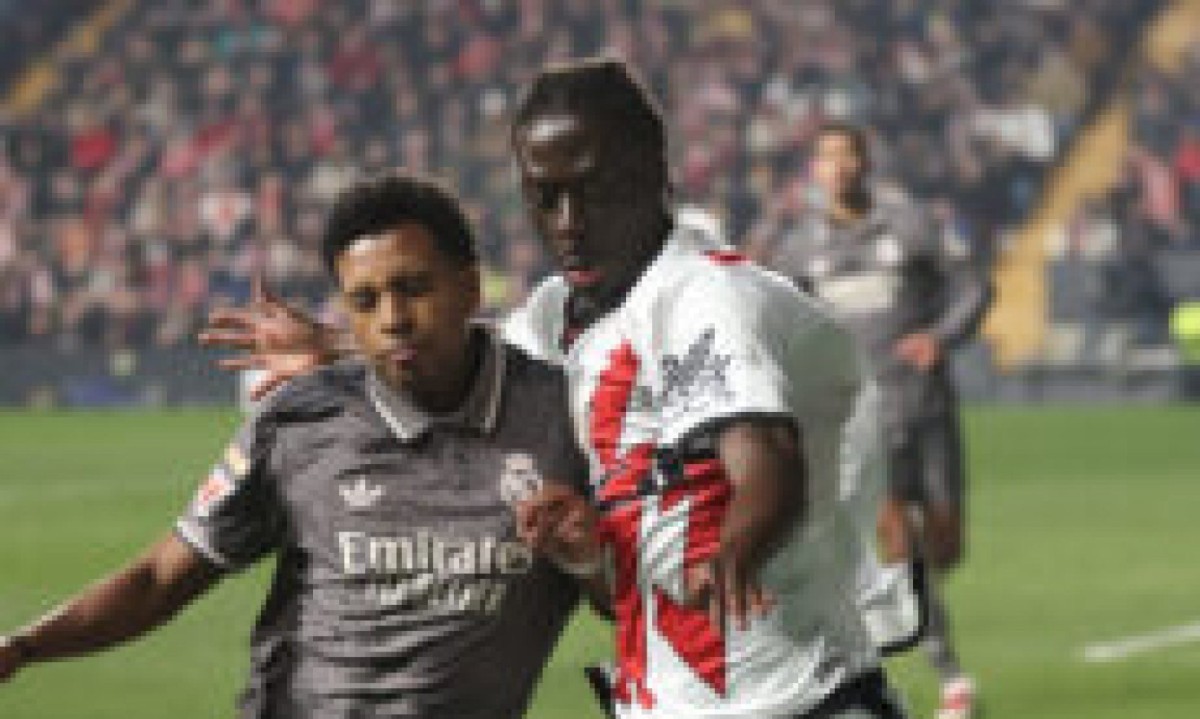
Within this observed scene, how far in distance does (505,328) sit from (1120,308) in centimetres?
2406

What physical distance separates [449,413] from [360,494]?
0.21m

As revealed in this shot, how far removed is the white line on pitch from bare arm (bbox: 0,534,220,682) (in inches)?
271

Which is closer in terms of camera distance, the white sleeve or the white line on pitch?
the white sleeve

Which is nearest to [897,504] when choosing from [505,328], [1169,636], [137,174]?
[1169,636]

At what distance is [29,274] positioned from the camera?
102ft

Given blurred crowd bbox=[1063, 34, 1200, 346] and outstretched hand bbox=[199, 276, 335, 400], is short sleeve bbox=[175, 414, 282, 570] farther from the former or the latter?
blurred crowd bbox=[1063, 34, 1200, 346]

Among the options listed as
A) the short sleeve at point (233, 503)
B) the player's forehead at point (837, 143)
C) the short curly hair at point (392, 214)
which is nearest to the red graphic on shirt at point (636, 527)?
the short curly hair at point (392, 214)

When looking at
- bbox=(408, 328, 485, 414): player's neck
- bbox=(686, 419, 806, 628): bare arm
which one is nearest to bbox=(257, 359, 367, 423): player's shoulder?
bbox=(408, 328, 485, 414): player's neck

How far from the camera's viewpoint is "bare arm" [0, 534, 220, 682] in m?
4.45

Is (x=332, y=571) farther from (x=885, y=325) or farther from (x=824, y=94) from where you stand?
(x=824, y=94)

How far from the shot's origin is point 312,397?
4656mm

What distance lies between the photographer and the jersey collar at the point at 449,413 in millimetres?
4621

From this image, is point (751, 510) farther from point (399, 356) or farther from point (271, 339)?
point (271, 339)

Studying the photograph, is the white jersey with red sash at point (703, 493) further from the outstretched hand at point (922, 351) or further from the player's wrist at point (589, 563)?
the outstretched hand at point (922, 351)
